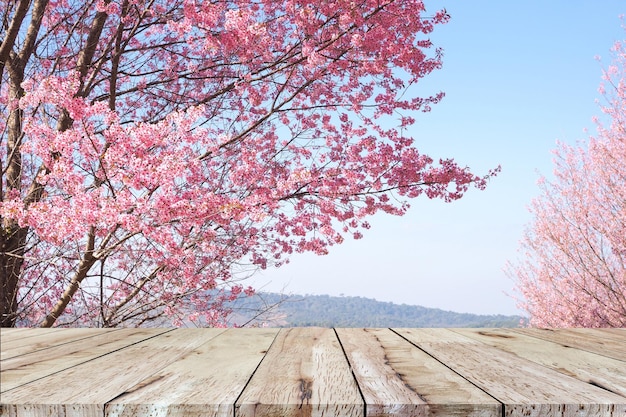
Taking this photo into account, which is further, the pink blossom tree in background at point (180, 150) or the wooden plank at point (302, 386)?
the pink blossom tree in background at point (180, 150)

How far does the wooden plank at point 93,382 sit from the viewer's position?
122 centimetres

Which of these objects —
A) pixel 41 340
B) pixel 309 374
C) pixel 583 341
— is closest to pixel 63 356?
pixel 41 340

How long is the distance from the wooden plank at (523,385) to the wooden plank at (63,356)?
985mm

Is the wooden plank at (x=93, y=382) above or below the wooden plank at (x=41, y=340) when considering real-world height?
below

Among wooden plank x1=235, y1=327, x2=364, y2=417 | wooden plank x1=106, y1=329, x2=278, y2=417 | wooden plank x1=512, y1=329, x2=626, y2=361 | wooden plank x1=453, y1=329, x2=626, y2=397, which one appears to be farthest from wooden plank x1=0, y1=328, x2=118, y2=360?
wooden plank x1=512, y1=329, x2=626, y2=361

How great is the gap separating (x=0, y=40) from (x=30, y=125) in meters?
1.11

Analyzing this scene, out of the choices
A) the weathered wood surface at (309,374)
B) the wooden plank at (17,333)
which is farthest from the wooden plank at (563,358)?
the wooden plank at (17,333)

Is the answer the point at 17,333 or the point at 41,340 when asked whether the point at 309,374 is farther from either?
the point at 17,333

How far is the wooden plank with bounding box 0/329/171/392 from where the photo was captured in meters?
1.44

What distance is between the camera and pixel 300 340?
1.88 metres

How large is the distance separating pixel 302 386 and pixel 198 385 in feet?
0.79

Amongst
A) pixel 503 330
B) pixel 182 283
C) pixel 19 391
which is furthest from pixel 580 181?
pixel 19 391

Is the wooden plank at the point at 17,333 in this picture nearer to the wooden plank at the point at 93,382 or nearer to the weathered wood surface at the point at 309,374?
the weathered wood surface at the point at 309,374

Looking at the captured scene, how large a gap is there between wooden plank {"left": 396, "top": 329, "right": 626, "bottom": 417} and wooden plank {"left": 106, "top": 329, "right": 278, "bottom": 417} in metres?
0.56
